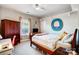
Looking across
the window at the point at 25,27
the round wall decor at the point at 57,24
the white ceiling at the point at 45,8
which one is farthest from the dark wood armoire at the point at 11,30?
the round wall decor at the point at 57,24

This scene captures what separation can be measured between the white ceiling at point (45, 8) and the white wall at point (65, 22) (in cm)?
8

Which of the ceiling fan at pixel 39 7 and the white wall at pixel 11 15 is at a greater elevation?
the ceiling fan at pixel 39 7

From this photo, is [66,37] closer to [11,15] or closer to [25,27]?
[25,27]

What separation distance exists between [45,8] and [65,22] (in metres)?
0.41

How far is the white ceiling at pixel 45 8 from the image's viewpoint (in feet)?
3.95

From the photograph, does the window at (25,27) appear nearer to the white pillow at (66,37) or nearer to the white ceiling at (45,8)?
the white ceiling at (45,8)

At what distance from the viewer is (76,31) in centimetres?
118

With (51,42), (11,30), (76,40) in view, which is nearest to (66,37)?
(76,40)

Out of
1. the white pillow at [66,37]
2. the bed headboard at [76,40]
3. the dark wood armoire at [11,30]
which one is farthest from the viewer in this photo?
the dark wood armoire at [11,30]

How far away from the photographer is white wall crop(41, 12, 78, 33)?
3.99 ft
